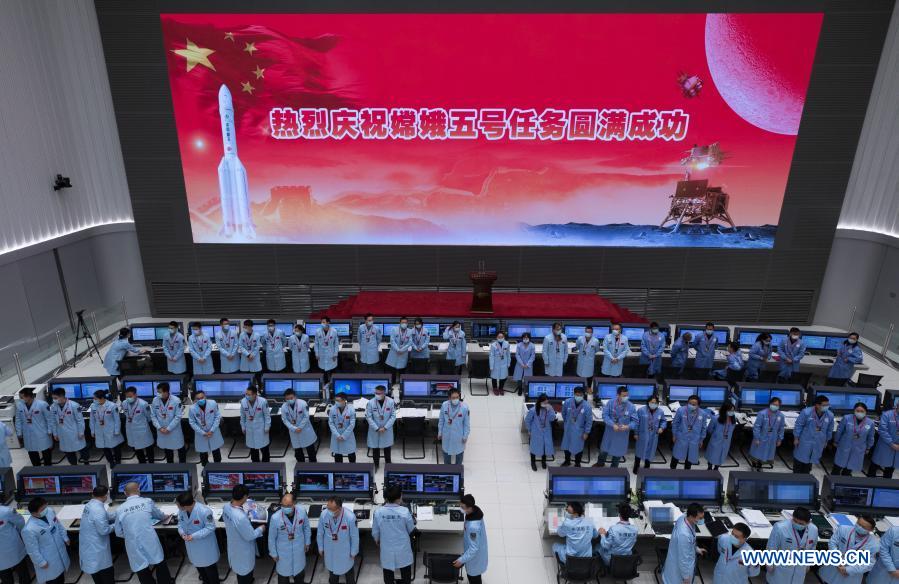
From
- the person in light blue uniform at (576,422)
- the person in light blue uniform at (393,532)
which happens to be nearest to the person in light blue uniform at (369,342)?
the person in light blue uniform at (576,422)

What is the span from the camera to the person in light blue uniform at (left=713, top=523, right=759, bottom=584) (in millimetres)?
5688

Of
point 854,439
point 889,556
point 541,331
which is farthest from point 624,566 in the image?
point 541,331

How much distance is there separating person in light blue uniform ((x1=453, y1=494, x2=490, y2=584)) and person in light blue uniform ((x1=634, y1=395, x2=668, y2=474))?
3.25 metres

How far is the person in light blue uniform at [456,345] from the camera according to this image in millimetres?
10593

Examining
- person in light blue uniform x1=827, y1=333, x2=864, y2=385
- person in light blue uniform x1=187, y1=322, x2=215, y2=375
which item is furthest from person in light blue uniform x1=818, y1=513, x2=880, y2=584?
person in light blue uniform x1=187, y1=322, x2=215, y2=375

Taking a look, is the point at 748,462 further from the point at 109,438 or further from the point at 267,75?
the point at 267,75

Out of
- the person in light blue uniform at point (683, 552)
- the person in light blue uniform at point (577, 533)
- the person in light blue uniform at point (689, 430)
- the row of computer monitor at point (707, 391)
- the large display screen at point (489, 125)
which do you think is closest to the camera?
the person in light blue uniform at point (683, 552)

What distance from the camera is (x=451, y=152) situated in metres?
13.2

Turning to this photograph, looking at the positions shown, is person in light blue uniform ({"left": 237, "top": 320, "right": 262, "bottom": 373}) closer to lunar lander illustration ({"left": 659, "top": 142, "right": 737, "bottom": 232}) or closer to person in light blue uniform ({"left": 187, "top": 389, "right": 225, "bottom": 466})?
person in light blue uniform ({"left": 187, "top": 389, "right": 225, "bottom": 466})

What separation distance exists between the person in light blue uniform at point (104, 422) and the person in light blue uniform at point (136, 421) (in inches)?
5.0

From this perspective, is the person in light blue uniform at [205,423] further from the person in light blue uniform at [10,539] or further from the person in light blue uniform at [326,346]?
the person in light blue uniform at [326,346]

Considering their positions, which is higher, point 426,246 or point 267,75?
point 267,75

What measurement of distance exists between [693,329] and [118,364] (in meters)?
11.0

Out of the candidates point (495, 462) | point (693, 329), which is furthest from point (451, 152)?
point (495, 462)
